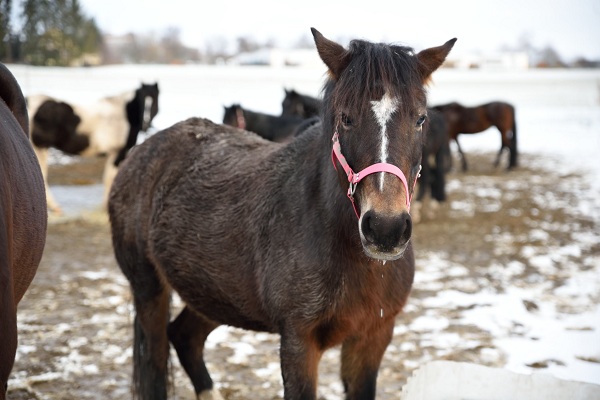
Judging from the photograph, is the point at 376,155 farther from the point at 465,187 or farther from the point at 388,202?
the point at 465,187

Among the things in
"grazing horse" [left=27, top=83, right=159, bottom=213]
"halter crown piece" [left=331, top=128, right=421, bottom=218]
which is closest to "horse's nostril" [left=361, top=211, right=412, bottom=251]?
"halter crown piece" [left=331, top=128, right=421, bottom=218]

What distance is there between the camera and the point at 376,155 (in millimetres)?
2016

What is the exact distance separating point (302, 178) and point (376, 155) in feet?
2.14

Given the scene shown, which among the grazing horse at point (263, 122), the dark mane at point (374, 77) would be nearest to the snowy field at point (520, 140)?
the dark mane at point (374, 77)

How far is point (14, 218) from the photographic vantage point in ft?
6.16

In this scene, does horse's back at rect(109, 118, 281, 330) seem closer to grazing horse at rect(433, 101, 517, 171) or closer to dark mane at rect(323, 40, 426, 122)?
dark mane at rect(323, 40, 426, 122)

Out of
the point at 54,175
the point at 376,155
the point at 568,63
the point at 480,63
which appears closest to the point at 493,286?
the point at 376,155

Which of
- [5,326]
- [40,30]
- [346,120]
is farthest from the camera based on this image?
[40,30]

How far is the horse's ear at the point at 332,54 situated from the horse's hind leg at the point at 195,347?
5.81 ft

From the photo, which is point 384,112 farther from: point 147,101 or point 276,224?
point 147,101

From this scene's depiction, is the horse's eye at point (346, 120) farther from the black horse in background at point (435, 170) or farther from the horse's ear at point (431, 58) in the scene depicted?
the black horse in background at point (435, 170)

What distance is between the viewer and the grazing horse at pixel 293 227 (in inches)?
81.9

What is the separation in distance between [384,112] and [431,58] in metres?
0.44

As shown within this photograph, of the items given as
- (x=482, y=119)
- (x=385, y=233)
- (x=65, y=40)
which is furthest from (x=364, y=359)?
(x=482, y=119)
